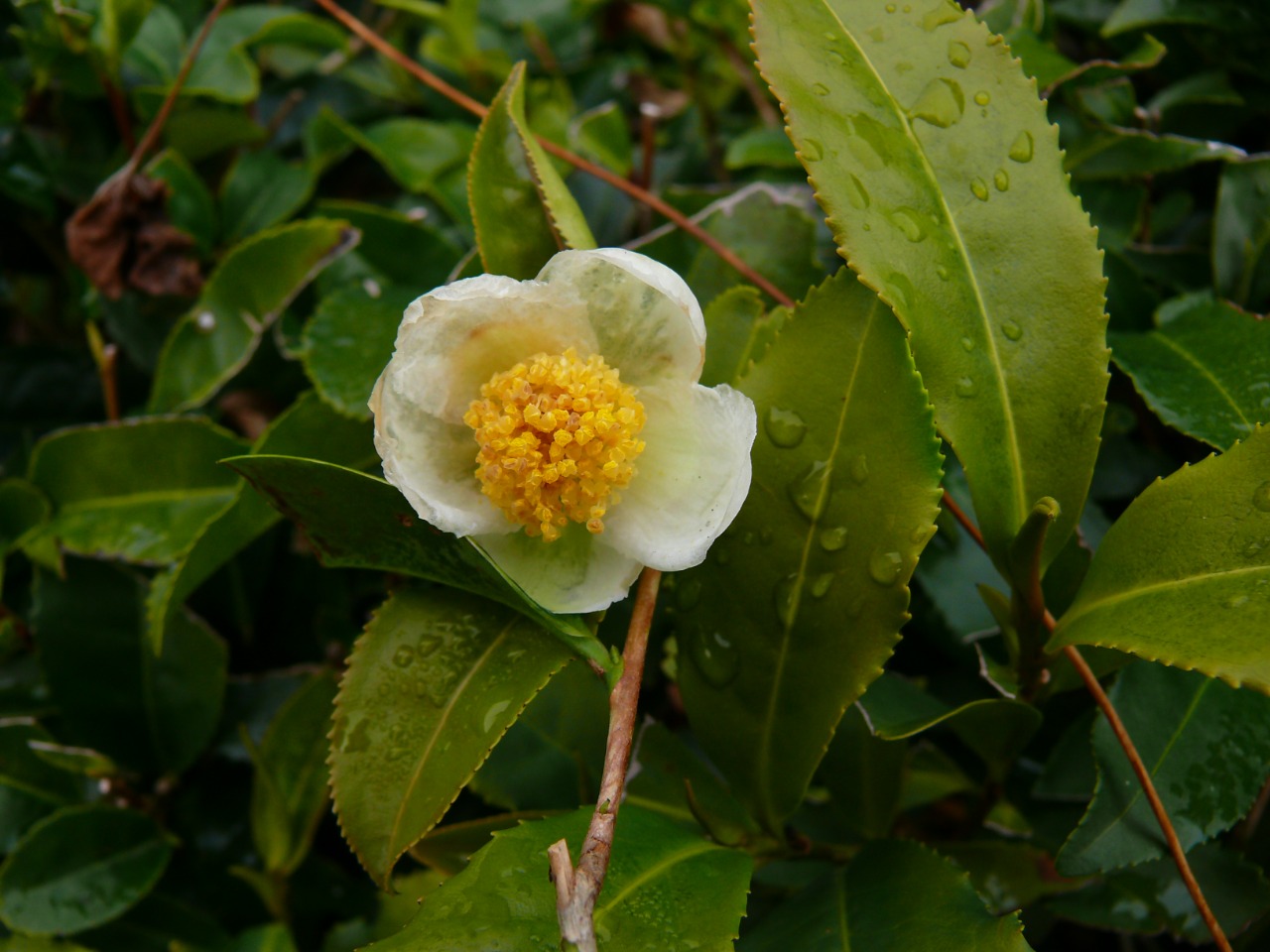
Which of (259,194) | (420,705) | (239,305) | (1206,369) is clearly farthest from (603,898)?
(259,194)

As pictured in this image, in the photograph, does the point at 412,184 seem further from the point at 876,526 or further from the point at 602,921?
the point at 602,921

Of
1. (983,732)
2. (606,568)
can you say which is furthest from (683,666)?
(983,732)

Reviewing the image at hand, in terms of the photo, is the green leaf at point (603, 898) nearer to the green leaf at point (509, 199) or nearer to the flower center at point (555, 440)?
the flower center at point (555, 440)

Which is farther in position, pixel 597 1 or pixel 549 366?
pixel 597 1

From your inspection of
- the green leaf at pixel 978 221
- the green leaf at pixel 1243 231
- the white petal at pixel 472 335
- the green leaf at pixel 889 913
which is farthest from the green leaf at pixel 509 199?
the green leaf at pixel 1243 231

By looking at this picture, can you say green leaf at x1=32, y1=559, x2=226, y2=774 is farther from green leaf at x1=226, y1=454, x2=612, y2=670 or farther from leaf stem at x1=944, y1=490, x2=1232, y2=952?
leaf stem at x1=944, y1=490, x2=1232, y2=952

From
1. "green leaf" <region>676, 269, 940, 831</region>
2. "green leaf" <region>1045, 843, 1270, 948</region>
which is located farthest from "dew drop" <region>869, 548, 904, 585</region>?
"green leaf" <region>1045, 843, 1270, 948</region>

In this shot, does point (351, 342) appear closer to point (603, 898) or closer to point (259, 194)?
point (259, 194)
